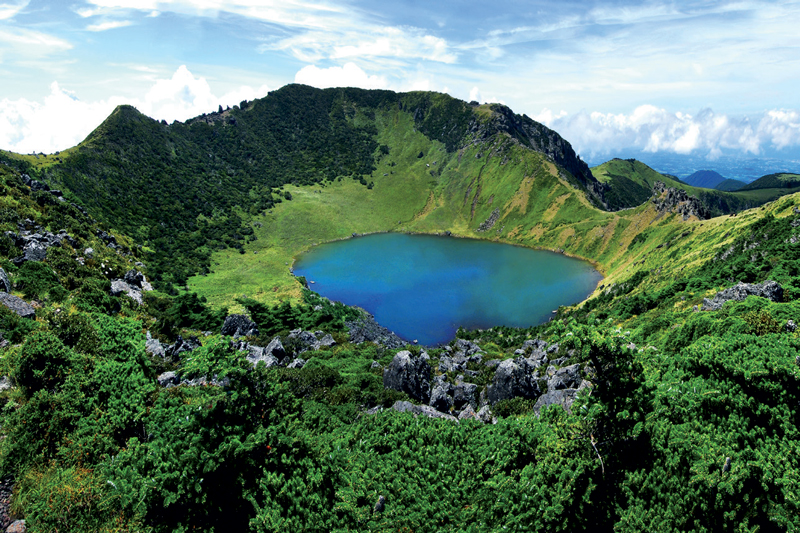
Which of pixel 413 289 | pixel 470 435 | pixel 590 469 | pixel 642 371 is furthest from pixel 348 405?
pixel 413 289

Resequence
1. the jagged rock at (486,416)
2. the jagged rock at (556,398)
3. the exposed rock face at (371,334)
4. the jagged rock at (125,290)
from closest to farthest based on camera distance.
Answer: the jagged rock at (556,398), the jagged rock at (486,416), the jagged rock at (125,290), the exposed rock face at (371,334)

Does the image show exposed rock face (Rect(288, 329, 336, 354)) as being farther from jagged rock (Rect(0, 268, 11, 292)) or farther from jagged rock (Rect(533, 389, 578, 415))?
jagged rock (Rect(533, 389, 578, 415))

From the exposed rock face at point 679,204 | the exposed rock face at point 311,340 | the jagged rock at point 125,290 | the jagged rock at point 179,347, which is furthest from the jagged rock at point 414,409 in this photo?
the exposed rock face at point 679,204

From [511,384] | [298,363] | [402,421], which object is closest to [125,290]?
[298,363]

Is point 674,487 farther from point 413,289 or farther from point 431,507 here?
point 413,289

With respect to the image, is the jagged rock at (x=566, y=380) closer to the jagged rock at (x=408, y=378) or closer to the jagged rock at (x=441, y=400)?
the jagged rock at (x=441, y=400)

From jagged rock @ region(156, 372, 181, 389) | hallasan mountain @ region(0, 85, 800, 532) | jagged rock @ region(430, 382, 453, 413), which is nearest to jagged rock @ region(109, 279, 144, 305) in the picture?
hallasan mountain @ region(0, 85, 800, 532)
